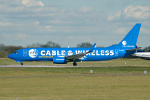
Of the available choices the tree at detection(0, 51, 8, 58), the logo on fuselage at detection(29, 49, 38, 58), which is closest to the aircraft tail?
the logo on fuselage at detection(29, 49, 38, 58)

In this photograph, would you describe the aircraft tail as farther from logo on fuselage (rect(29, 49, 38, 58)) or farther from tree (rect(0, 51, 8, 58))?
tree (rect(0, 51, 8, 58))

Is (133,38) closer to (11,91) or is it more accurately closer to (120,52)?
(120,52)

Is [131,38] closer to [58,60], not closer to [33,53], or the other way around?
[58,60]

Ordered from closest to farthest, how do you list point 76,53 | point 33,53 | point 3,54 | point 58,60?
point 58,60 → point 76,53 → point 33,53 → point 3,54

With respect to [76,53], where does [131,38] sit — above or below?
above

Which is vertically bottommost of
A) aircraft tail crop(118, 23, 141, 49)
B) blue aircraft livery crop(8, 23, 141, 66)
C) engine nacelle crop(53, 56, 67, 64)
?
engine nacelle crop(53, 56, 67, 64)

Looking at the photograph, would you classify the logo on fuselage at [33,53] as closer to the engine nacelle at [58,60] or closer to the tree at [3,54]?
the engine nacelle at [58,60]

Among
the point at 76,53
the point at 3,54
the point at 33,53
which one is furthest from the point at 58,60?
the point at 3,54

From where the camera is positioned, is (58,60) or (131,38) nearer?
(58,60)

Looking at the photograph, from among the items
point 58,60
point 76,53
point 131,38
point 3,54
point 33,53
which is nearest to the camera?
point 58,60

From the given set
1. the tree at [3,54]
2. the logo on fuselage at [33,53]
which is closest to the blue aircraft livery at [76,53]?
the logo on fuselage at [33,53]

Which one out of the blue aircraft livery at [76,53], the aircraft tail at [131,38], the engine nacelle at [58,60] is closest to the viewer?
the engine nacelle at [58,60]

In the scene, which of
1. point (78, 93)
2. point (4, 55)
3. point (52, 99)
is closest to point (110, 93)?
point (78, 93)

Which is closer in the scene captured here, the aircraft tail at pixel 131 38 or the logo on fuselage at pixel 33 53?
the logo on fuselage at pixel 33 53
